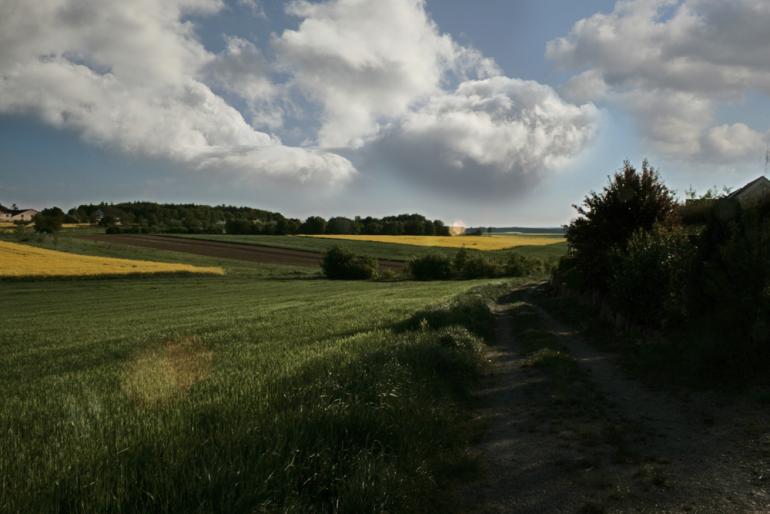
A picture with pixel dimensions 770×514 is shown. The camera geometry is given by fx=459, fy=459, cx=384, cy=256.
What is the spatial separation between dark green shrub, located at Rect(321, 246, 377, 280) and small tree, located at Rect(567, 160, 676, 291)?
4908 cm

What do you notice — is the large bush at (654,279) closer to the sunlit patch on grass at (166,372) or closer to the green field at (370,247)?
the sunlit patch on grass at (166,372)

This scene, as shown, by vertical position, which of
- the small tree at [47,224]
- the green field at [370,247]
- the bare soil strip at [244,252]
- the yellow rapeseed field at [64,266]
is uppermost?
the small tree at [47,224]

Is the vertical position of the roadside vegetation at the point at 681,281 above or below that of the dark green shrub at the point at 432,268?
above

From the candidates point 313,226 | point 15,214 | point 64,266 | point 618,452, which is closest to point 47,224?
point 64,266

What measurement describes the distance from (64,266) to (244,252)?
33.8 meters

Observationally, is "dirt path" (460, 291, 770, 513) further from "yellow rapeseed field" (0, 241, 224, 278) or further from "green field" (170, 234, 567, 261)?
"green field" (170, 234, 567, 261)

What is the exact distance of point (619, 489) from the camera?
17.5ft

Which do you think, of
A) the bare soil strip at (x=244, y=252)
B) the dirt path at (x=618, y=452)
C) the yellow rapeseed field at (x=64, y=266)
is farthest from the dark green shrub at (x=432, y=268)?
the dirt path at (x=618, y=452)

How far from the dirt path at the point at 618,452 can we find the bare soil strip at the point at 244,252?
66023 millimetres

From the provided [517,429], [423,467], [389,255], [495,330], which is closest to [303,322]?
[495,330]

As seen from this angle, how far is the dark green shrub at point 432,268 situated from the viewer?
71.6 meters

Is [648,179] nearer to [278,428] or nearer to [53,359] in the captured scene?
[278,428]

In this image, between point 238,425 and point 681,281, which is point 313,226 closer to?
point 681,281

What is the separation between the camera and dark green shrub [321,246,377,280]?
6962 centimetres
